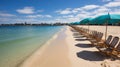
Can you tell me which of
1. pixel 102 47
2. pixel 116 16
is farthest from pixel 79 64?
pixel 116 16

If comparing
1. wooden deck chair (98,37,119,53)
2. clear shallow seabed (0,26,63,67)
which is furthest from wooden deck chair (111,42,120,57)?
clear shallow seabed (0,26,63,67)

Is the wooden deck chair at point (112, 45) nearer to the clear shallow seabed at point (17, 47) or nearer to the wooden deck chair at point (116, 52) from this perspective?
the wooden deck chair at point (116, 52)

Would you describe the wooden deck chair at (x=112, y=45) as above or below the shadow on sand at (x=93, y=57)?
above

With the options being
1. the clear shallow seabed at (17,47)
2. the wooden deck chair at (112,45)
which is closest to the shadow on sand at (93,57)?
the wooden deck chair at (112,45)

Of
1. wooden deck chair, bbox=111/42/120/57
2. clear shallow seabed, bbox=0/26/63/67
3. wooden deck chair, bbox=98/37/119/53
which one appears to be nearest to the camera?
wooden deck chair, bbox=111/42/120/57

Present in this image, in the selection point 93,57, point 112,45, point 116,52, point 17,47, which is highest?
point 112,45

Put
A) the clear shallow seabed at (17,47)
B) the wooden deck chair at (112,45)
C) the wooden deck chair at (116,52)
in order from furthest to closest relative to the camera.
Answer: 1. the clear shallow seabed at (17,47)
2. the wooden deck chair at (112,45)
3. the wooden deck chair at (116,52)

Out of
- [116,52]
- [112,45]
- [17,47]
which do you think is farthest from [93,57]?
[17,47]

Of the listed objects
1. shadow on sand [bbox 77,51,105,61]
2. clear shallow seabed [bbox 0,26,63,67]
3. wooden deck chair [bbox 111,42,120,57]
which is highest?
wooden deck chair [bbox 111,42,120,57]

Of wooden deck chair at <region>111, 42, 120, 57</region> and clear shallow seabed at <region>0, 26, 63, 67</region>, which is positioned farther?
clear shallow seabed at <region>0, 26, 63, 67</region>

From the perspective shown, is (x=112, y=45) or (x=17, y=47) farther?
(x=17, y=47)

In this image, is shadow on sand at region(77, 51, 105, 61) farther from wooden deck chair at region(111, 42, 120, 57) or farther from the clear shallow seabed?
the clear shallow seabed

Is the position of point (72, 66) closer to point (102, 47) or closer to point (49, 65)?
point (49, 65)

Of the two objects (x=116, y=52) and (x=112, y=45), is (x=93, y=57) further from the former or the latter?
(x=112, y=45)
